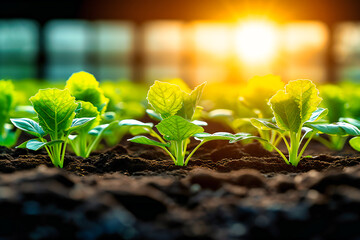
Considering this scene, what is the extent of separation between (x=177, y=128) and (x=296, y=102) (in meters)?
0.59

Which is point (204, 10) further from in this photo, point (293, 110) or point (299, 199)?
point (299, 199)

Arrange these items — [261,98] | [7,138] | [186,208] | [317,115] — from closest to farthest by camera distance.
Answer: [186,208], [317,115], [261,98], [7,138]

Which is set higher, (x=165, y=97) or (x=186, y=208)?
(x=165, y=97)

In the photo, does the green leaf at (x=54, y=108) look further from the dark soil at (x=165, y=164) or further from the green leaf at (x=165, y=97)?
the green leaf at (x=165, y=97)

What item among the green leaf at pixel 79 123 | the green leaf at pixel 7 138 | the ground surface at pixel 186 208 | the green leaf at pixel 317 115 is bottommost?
the green leaf at pixel 7 138

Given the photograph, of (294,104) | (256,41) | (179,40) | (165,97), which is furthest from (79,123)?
(256,41)

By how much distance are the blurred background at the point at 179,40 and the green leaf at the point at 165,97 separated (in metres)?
9.12

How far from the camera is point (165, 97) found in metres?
2.12

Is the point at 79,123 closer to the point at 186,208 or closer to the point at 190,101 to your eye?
the point at 190,101

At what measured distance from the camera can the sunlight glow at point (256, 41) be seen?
11109mm

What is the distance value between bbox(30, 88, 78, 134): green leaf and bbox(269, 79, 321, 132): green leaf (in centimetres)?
98

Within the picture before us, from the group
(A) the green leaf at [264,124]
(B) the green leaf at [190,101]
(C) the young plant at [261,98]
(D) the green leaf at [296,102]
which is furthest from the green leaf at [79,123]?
(C) the young plant at [261,98]

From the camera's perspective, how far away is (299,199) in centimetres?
135

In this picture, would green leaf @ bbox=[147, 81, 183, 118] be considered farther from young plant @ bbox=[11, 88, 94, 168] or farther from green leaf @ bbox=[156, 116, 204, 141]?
A: young plant @ bbox=[11, 88, 94, 168]
